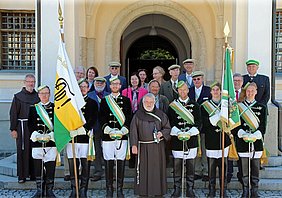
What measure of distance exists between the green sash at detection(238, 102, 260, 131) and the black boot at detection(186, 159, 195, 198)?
100cm

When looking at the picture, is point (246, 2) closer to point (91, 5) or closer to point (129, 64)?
point (91, 5)

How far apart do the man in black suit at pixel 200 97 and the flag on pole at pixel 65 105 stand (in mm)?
1856

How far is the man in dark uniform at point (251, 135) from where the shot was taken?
20.6 feet

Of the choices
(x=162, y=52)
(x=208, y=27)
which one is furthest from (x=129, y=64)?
(x=208, y=27)

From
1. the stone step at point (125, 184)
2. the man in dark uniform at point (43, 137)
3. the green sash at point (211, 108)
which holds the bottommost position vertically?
Answer: the stone step at point (125, 184)

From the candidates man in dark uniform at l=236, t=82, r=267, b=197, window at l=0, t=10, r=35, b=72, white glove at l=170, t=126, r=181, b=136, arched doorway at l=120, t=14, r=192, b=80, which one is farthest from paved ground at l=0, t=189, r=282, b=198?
arched doorway at l=120, t=14, r=192, b=80

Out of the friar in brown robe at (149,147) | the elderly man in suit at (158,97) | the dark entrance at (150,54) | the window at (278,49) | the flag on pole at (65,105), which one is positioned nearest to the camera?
the flag on pole at (65,105)

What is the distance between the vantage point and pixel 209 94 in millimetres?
6734

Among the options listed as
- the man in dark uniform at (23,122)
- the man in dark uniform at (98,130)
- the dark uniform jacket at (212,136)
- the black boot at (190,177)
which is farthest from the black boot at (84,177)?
the dark uniform jacket at (212,136)

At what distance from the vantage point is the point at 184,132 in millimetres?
6258

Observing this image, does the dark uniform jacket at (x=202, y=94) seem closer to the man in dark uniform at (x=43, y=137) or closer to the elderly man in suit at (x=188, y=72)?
the elderly man in suit at (x=188, y=72)

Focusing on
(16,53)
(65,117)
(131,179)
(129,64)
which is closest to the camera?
(65,117)

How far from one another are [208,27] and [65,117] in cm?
579

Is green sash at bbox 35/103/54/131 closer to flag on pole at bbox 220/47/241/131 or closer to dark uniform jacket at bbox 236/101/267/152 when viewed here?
flag on pole at bbox 220/47/241/131
